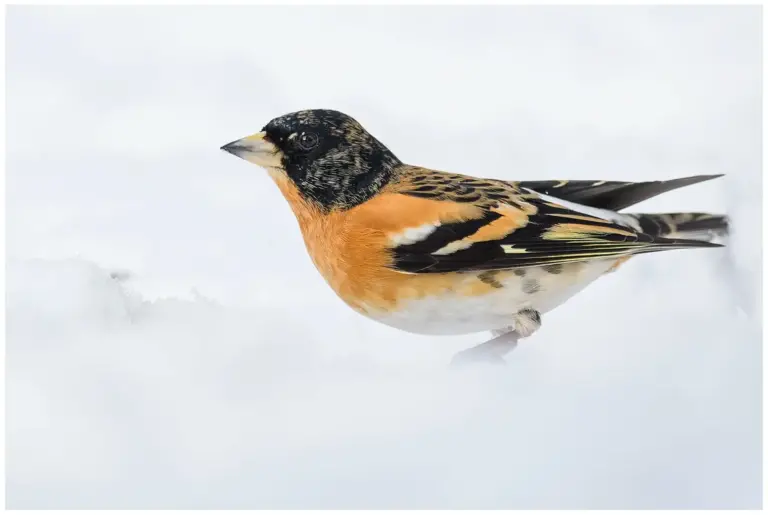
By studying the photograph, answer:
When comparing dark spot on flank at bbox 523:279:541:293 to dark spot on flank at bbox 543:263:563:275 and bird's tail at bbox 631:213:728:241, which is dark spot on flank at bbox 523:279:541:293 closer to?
dark spot on flank at bbox 543:263:563:275

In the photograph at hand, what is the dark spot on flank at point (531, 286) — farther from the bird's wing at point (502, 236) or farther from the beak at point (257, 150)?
the beak at point (257, 150)

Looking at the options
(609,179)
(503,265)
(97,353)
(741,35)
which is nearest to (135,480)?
(97,353)

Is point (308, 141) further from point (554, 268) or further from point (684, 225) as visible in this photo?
point (684, 225)

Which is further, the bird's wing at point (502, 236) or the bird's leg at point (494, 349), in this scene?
the bird's leg at point (494, 349)

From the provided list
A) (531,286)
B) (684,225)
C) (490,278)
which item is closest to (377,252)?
(490,278)

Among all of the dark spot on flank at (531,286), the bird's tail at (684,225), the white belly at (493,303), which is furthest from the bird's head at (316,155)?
the bird's tail at (684,225)
